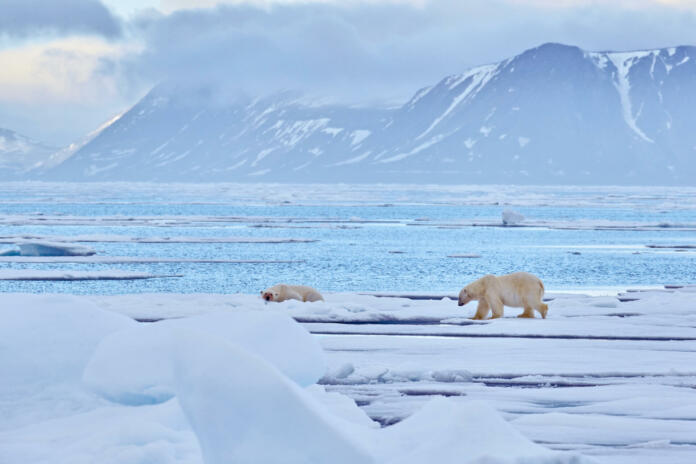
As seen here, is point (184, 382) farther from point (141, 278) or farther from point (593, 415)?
point (141, 278)

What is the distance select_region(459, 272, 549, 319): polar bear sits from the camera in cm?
1073

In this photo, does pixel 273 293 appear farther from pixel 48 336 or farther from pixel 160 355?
pixel 160 355

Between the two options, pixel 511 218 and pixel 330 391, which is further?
pixel 511 218

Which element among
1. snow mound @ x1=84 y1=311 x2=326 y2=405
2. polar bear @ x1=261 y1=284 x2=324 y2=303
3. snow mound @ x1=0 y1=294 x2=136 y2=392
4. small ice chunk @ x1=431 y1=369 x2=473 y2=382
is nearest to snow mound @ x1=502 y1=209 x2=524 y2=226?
polar bear @ x1=261 y1=284 x2=324 y2=303

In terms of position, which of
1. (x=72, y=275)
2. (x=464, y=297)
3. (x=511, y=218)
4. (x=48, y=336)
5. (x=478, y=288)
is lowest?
(x=72, y=275)

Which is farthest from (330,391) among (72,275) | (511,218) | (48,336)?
(511,218)

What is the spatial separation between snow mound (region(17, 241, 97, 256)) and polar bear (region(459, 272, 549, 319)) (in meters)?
13.6

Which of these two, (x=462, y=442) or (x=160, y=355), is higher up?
(x=160, y=355)

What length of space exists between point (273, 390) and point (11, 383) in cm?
229

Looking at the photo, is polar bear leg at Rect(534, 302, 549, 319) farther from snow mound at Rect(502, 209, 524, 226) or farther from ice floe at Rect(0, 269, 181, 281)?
snow mound at Rect(502, 209, 524, 226)

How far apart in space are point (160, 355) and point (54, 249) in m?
18.4

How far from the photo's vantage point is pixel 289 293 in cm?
1228

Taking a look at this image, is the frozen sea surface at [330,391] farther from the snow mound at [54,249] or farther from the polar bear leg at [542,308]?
the snow mound at [54,249]

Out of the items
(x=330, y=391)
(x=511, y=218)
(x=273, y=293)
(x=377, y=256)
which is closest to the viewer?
(x=330, y=391)
